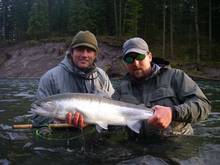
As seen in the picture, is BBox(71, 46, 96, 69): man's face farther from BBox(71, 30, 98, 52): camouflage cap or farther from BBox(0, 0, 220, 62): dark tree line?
BBox(0, 0, 220, 62): dark tree line

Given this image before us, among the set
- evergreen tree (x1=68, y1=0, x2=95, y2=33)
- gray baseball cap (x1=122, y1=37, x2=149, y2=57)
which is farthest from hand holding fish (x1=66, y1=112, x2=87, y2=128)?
evergreen tree (x1=68, y1=0, x2=95, y2=33)

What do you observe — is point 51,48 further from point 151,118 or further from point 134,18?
point 151,118

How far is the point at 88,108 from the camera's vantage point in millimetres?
6160

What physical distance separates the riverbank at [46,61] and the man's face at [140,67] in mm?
29317

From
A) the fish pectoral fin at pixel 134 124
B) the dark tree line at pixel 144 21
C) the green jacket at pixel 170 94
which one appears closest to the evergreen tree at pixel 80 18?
the dark tree line at pixel 144 21

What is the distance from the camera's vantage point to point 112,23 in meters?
64.5

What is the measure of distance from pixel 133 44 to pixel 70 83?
1.82 meters

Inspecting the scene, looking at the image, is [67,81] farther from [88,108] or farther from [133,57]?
[88,108]

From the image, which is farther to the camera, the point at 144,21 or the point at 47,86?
the point at 144,21

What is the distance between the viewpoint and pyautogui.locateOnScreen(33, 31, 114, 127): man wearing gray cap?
7887 mm

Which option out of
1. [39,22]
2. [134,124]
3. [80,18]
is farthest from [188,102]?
[39,22]

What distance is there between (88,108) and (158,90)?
161 centimetres

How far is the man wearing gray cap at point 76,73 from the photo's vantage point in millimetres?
7887

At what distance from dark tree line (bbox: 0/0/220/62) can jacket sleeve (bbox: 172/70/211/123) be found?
36011 millimetres
